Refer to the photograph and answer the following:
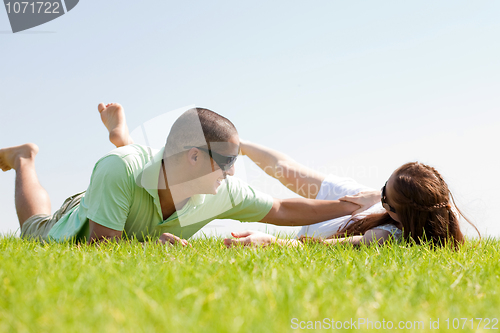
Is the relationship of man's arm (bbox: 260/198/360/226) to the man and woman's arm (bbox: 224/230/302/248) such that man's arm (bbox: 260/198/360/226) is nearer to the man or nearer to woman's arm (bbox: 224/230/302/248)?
the man

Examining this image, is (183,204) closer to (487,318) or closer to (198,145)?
(198,145)

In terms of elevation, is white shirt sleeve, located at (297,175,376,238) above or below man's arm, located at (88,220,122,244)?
below

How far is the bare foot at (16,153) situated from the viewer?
20.6ft

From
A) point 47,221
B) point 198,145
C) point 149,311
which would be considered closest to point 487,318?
point 149,311

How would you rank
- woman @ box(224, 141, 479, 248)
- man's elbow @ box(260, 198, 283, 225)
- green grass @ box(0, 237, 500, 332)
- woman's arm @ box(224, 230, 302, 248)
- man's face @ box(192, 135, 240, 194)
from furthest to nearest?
man's elbow @ box(260, 198, 283, 225), man's face @ box(192, 135, 240, 194), woman @ box(224, 141, 479, 248), woman's arm @ box(224, 230, 302, 248), green grass @ box(0, 237, 500, 332)

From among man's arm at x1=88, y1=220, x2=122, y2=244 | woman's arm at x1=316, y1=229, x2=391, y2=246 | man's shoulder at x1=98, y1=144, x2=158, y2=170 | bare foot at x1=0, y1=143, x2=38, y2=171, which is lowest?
woman's arm at x1=316, y1=229, x2=391, y2=246

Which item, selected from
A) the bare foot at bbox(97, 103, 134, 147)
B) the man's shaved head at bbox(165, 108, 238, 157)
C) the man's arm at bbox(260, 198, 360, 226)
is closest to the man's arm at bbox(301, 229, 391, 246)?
the man's arm at bbox(260, 198, 360, 226)

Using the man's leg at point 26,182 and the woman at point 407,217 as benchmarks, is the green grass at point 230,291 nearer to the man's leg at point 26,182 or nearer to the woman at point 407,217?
the woman at point 407,217

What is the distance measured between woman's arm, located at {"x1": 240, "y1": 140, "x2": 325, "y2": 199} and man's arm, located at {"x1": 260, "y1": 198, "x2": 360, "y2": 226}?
2.00 ft

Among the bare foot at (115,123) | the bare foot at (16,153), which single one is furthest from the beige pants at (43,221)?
the bare foot at (16,153)

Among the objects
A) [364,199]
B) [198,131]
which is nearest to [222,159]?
[198,131]

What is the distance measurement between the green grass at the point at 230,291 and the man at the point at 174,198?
1.17m

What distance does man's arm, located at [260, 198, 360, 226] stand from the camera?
5363mm

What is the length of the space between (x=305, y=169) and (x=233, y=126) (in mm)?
1824
